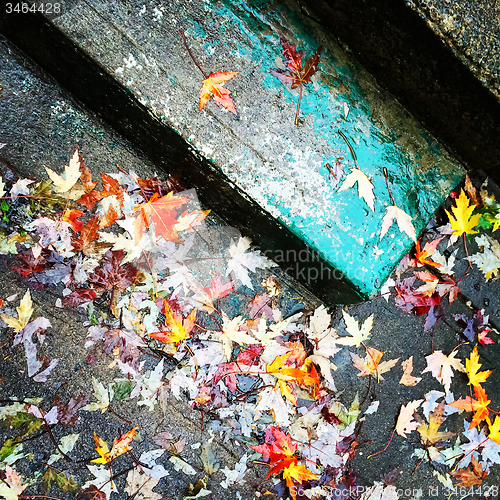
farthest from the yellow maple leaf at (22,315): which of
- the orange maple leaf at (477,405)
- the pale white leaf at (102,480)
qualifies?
the orange maple leaf at (477,405)

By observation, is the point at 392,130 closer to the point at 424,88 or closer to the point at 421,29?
the point at 424,88

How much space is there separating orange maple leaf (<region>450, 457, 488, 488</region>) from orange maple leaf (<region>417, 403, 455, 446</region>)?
0.26m

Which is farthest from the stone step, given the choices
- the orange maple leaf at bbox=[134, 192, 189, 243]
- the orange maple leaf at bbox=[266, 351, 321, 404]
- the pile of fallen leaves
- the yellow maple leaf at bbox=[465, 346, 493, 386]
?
the yellow maple leaf at bbox=[465, 346, 493, 386]

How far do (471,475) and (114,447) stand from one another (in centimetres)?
220

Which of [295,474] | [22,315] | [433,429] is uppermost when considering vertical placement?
[433,429]

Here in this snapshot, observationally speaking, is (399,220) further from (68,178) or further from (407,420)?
(68,178)

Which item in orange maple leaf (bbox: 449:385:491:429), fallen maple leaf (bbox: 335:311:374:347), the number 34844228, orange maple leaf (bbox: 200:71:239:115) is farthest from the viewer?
orange maple leaf (bbox: 449:385:491:429)

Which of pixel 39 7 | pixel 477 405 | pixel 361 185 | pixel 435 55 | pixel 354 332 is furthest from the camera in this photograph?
pixel 477 405

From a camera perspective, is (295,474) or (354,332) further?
(354,332)

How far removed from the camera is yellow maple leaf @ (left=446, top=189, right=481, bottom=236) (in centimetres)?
212

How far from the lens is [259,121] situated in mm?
1688

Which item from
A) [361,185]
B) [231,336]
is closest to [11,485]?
[231,336]

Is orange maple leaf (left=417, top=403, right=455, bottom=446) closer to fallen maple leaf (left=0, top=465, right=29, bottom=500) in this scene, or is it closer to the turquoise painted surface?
the turquoise painted surface

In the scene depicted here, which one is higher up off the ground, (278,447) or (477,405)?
(477,405)
